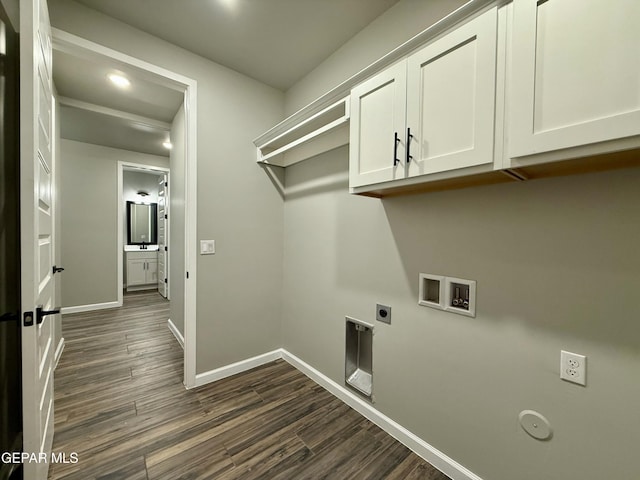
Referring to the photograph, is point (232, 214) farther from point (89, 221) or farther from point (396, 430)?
point (89, 221)

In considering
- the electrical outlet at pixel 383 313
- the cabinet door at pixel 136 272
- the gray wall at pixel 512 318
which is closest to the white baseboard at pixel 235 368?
the gray wall at pixel 512 318

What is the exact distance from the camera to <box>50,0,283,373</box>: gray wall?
223 centimetres

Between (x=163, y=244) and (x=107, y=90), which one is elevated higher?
(x=107, y=90)

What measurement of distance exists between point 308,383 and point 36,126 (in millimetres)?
2365

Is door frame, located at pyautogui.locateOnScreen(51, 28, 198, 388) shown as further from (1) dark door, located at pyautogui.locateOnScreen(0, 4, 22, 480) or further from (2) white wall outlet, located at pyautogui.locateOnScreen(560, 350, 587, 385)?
(2) white wall outlet, located at pyautogui.locateOnScreen(560, 350, 587, 385)

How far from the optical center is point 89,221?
4262mm

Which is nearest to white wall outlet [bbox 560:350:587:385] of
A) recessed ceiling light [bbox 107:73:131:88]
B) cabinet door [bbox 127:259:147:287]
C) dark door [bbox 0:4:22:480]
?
dark door [bbox 0:4:22:480]

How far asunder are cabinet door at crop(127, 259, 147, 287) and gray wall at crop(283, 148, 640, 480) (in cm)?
561

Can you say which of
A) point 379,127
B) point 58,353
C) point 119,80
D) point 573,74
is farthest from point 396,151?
point 58,353

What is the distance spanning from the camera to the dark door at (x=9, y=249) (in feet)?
4.25

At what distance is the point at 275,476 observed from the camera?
55.9 inches

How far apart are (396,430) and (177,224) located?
10.00 ft

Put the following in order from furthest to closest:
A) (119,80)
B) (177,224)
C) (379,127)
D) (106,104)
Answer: (177,224) → (106,104) → (119,80) → (379,127)

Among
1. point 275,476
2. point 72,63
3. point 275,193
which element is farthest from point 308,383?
point 72,63
